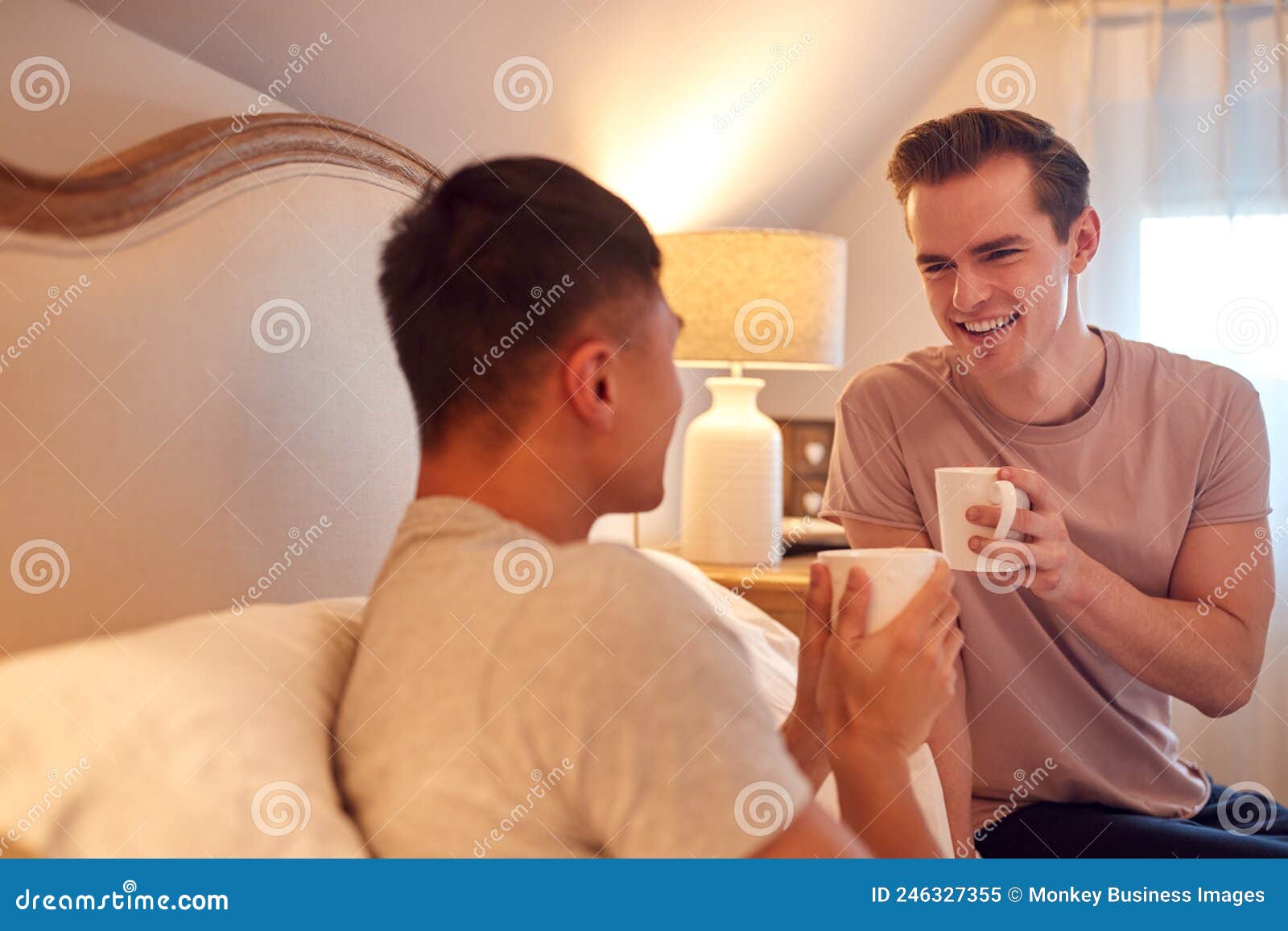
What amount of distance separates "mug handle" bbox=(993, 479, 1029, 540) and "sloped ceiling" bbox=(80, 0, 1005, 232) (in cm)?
31

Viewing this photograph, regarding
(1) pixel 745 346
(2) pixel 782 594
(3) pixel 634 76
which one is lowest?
(2) pixel 782 594

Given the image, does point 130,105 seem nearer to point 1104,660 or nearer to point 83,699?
point 83,699

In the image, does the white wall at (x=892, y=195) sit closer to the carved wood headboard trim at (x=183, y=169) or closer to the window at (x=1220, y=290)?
the window at (x=1220, y=290)

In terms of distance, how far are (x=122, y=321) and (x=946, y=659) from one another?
39cm

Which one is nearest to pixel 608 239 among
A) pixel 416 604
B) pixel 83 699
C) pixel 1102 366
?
pixel 416 604
